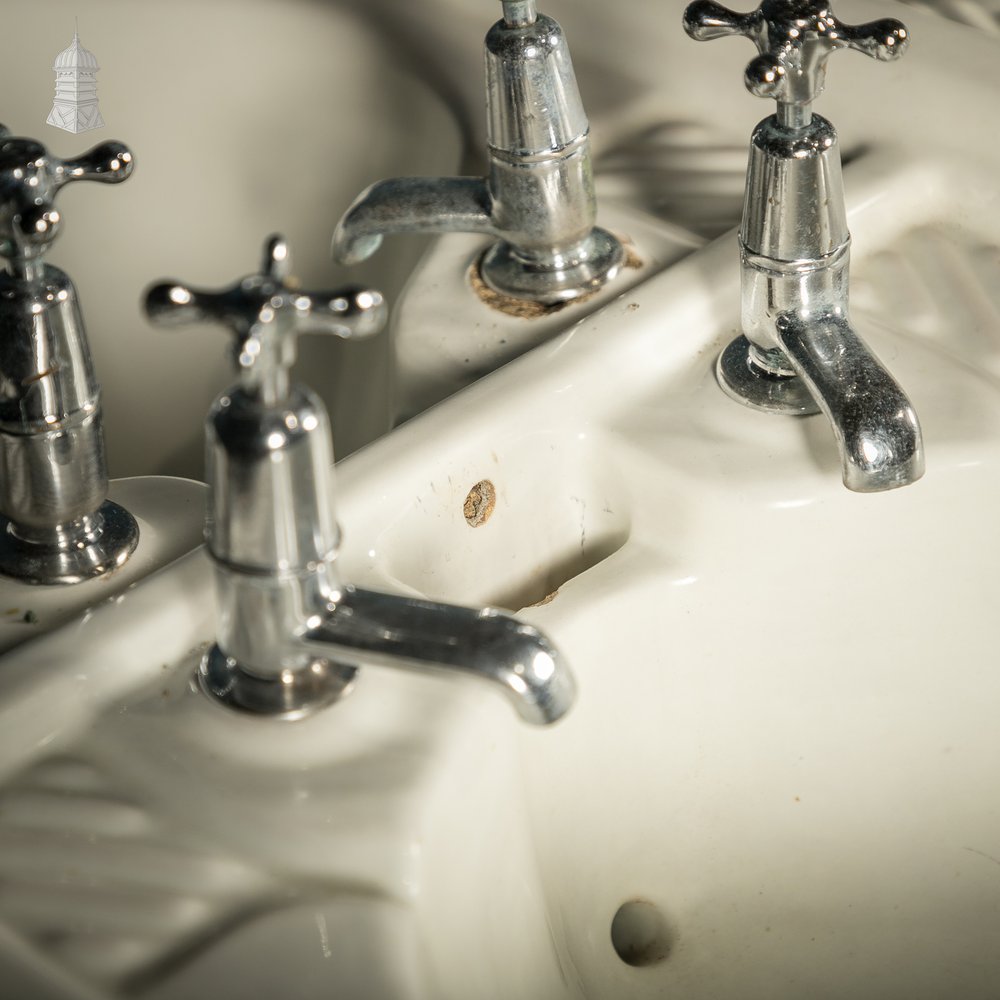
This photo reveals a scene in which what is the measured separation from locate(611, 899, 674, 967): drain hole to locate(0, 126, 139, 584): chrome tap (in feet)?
0.74

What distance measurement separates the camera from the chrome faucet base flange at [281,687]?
15.5 inches

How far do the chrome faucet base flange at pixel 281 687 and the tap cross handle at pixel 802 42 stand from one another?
0.73 ft

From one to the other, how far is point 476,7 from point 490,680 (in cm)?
49

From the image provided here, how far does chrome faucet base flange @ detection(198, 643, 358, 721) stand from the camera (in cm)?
39

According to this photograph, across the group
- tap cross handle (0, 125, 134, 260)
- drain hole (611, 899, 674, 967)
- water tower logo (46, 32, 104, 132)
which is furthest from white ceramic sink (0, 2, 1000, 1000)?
water tower logo (46, 32, 104, 132)

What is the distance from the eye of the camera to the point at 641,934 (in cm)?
51

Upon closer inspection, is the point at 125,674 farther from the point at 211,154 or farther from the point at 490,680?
the point at 211,154

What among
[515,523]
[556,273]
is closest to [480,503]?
[515,523]

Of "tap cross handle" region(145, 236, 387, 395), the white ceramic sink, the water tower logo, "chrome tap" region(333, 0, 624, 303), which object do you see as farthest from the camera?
the water tower logo

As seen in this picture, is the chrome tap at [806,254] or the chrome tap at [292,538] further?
the chrome tap at [806,254]

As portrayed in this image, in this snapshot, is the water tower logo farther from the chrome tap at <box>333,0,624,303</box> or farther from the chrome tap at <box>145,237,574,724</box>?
the chrome tap at <box>145,237,574,724</box>

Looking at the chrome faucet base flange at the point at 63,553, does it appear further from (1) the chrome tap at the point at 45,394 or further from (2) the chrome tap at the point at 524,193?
(2) the chrome tap at the point at 524,193

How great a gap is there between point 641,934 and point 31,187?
0.33 m

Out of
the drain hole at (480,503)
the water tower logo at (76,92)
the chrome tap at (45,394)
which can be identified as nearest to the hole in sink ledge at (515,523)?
the drain hole at (480,503)
